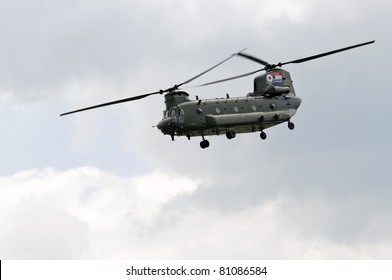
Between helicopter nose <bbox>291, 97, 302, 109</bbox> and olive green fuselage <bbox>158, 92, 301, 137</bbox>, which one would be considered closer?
olive green fuselage <bbox>158, 92, 301, 137</bbox>

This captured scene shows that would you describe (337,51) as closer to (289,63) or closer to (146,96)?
(289,63)

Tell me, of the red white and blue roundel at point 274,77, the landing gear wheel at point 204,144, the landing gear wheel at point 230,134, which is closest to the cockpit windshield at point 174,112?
the landing gear wheel at point 204,144

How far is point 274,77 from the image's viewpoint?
101 meters

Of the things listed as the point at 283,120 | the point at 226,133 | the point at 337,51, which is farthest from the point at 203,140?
the point at 337,51

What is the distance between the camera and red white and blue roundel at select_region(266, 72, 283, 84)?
100m

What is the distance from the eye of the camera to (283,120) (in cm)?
9888

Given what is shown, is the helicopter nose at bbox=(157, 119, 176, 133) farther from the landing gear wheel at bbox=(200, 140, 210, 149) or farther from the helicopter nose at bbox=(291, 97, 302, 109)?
the helicopter nose at bbox=(291, 97, 302, 109)

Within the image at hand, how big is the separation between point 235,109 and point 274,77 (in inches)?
344

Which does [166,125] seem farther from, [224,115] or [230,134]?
[230,134]

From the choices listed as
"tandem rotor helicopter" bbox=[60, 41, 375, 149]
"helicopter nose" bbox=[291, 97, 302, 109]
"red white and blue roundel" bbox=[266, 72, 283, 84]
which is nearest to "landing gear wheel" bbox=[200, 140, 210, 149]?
"tandem rotor helicopter" bbox=[60, 41, 375, 149]

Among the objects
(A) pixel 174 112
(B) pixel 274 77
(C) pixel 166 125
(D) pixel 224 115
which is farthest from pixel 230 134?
(B) pixel 274 77

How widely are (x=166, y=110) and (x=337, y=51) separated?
1945 cm

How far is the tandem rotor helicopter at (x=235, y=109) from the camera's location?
302 feet

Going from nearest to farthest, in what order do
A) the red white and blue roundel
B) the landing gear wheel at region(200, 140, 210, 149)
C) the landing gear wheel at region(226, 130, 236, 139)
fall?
the landing gear wheel at region(226, 130, 236, 139)
the landing gear wheel at region(200, 140, 210, 149)
the red white and blue roundel
